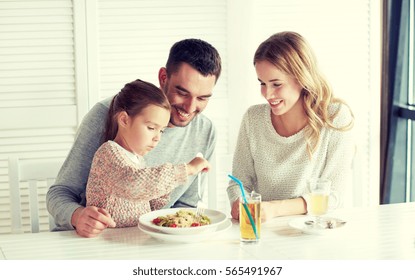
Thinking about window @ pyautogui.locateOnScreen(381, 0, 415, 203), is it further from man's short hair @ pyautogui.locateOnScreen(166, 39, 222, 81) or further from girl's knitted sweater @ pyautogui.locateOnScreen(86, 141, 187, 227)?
girl's knitted sweater @ pyautogui.locateOnScreen(86, 141, 187, 227)

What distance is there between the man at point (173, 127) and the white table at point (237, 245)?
211 mm

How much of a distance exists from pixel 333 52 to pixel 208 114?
2.05 feet

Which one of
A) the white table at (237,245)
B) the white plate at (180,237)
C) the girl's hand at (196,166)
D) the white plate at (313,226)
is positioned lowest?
the white table at (237,245)

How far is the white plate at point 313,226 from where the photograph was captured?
1.90 metres

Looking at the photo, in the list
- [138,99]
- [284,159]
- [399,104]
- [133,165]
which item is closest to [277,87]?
[284,159]

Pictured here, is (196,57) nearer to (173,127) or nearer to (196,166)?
(173,127)

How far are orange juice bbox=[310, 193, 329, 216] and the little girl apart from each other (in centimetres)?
29

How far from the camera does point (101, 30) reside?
306 cm

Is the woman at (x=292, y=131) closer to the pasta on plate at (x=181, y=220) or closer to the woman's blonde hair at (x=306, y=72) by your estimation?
the woman's blonde hair at (x=306, y=72)

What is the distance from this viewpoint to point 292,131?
7.79ft

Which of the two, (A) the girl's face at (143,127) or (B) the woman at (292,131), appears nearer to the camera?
(A) the girl's face at (143,127)

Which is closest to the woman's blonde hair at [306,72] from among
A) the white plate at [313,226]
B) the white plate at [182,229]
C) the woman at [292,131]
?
the woman at [292,131]

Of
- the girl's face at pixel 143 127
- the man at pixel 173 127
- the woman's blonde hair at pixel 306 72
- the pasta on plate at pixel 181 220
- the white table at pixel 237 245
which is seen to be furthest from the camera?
the woman's blonde hair at pixel 306 72

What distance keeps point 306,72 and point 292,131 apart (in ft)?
0.63
